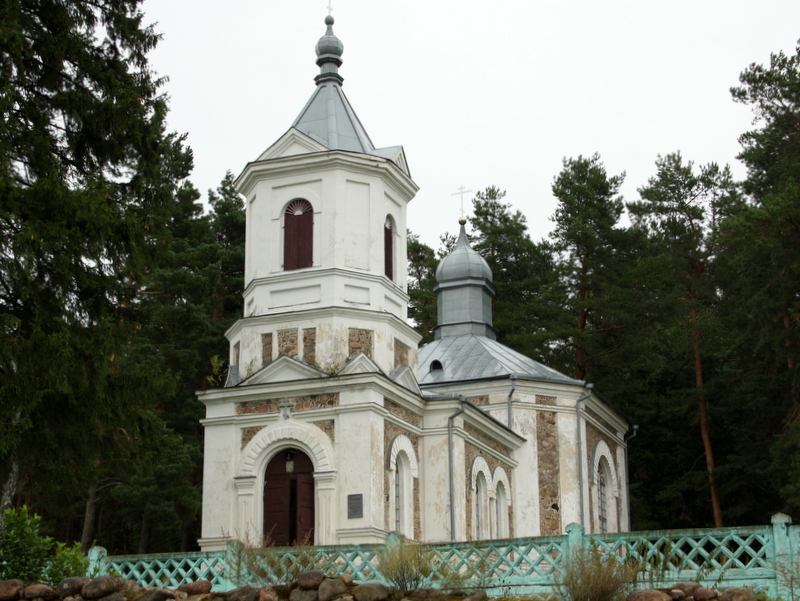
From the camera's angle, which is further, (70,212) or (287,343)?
(287,343)

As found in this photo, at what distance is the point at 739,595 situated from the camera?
873 centimetres

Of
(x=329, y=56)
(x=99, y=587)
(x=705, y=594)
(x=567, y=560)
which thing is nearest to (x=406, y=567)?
(x=567, y=560)

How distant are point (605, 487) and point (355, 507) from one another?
1102 centimetres

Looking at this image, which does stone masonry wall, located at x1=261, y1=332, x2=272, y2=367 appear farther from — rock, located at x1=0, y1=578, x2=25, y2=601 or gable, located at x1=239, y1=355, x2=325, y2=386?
rock, located at x1=0, y1=578, x2=25, y2=601

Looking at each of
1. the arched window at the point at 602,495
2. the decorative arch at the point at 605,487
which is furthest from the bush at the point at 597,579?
the arched window at the point at 602,495

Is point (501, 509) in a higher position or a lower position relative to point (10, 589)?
higher

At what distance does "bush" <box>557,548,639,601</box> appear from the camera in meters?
8.99

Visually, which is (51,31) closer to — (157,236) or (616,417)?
(157,236)

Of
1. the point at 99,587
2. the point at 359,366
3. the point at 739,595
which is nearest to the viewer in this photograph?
the point at 739,595

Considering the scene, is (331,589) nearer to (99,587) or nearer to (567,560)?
(567,560)

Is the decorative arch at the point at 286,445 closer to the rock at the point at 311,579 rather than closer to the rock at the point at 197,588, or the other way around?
the rock at the point at 197,588

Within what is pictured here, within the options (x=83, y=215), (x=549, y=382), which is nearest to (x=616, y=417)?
(x=549, y=382)

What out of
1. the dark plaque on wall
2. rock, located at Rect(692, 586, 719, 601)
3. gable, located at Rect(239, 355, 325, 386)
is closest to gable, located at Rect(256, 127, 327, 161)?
gable, located at Rect(239, 355, 325, 386)

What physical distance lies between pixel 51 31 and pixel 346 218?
6.24 metres
